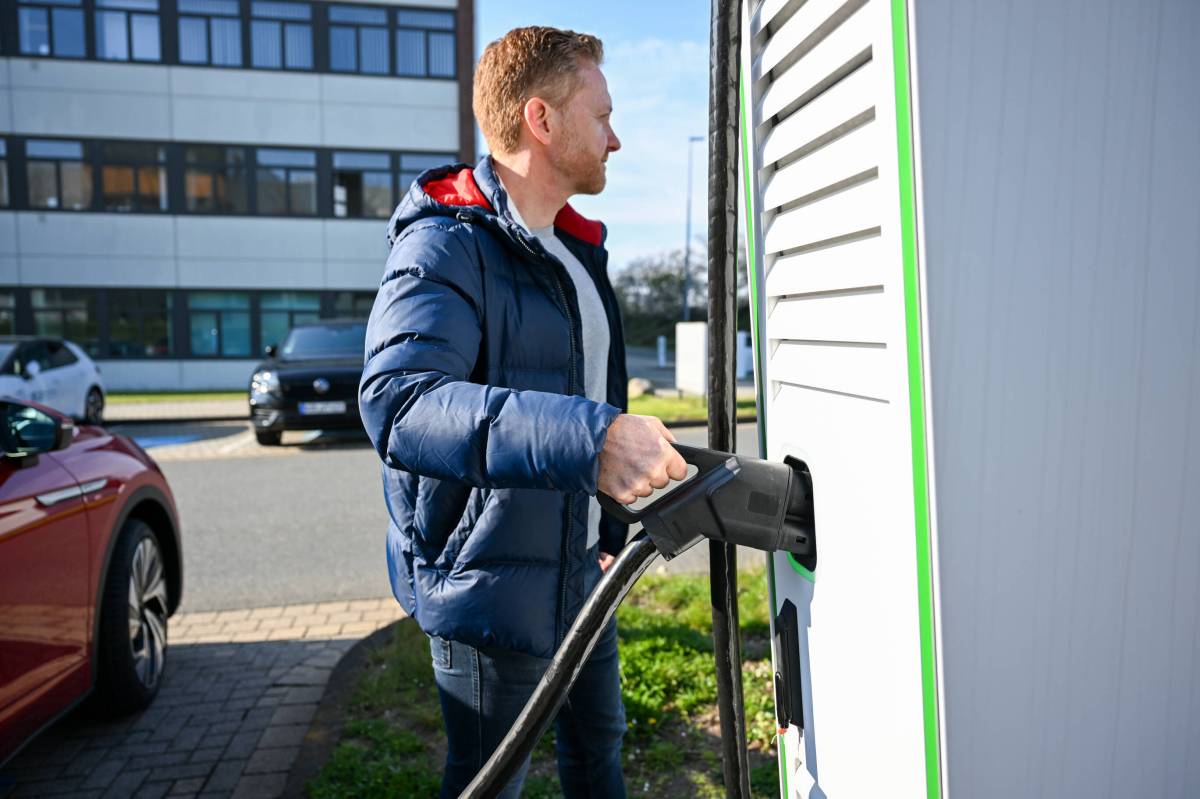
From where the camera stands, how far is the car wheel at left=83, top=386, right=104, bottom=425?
42.6ft

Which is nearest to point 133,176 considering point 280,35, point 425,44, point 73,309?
point 73,309

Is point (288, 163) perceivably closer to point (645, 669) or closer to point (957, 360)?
point (645, 669)

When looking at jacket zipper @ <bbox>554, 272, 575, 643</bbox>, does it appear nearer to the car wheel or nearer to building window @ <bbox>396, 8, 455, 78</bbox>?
the car wheel

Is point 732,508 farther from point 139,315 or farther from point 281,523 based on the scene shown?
point 139,315

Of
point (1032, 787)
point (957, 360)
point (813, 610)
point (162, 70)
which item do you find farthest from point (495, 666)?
point (162, 70)

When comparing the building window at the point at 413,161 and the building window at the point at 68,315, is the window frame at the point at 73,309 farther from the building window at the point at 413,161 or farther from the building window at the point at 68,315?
the building window at the point at 413,161

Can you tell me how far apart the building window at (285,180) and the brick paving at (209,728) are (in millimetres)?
19469

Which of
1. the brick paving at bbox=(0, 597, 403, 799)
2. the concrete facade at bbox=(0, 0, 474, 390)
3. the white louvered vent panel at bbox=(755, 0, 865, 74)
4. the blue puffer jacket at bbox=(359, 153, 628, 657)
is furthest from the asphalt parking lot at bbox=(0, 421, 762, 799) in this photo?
the concrete facade at bbox=(0, 0, 474, 390)

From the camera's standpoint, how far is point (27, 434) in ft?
9.78

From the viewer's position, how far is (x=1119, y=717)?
3.26 feet

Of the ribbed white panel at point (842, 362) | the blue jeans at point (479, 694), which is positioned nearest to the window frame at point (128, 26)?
the blue jeans at point (479, 694)

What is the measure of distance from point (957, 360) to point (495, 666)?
118cm

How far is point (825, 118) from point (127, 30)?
964 inches

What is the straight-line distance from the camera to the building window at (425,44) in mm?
22859
